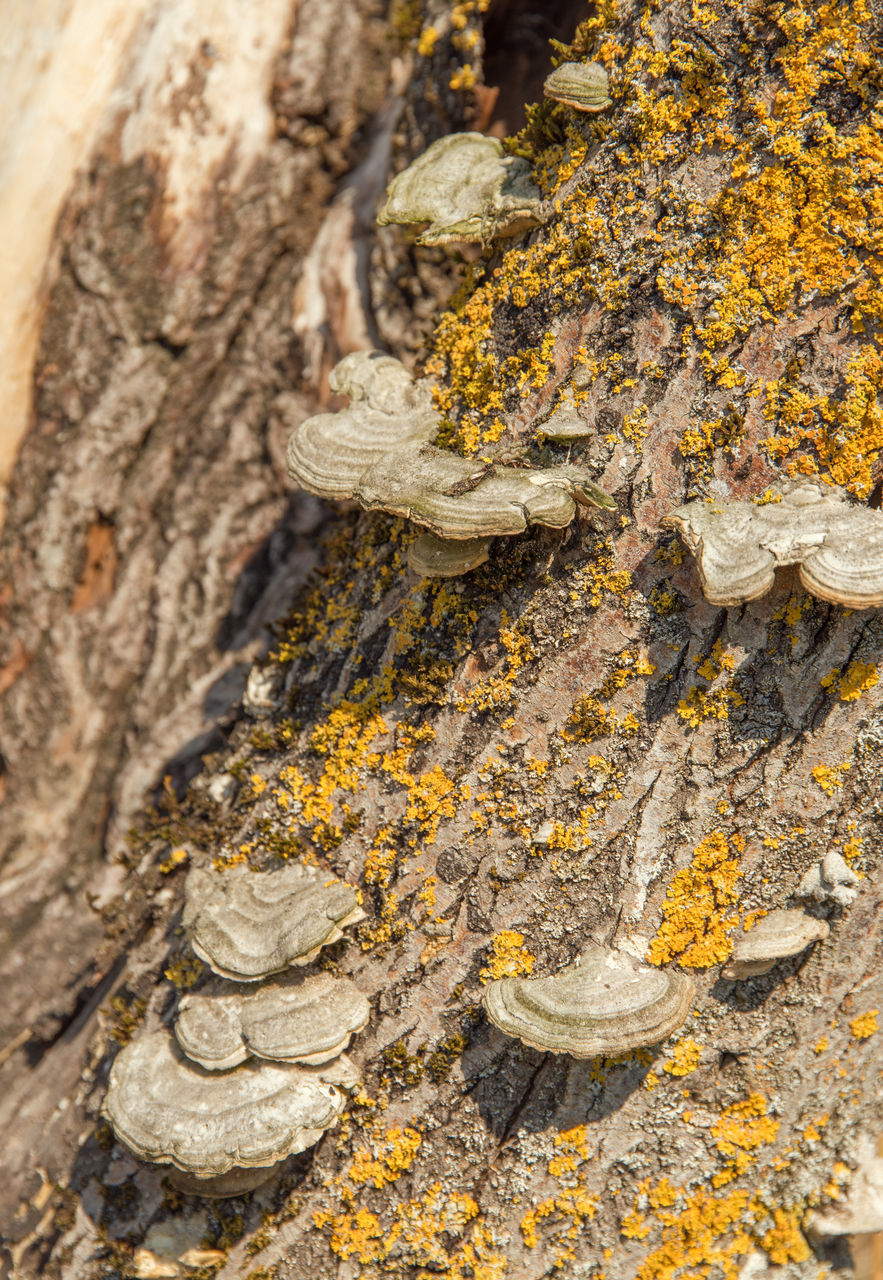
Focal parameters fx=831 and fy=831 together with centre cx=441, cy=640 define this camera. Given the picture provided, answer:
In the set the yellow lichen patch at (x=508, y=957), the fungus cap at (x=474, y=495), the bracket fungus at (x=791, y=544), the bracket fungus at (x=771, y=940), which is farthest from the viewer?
the yellow lichen patch at (x=508, y=957)

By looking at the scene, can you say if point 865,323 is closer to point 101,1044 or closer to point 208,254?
point 208,254

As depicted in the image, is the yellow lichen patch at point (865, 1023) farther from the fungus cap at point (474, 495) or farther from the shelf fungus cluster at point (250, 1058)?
the fungus cap at point (474, 495)

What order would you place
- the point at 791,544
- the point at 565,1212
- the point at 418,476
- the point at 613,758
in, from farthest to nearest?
the point at 565,1212
the point at 613,758
the point at 418,476
the point at 791,544

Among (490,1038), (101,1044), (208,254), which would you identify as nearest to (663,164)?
(208,254)

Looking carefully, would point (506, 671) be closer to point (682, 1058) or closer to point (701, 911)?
point (701, 911)

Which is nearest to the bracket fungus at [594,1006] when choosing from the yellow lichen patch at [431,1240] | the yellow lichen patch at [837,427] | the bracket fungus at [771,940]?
the bracket fungus at [771,940]

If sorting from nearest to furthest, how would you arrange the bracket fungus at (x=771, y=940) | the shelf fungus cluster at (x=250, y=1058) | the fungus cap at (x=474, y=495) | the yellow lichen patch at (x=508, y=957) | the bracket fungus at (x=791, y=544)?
the bracket fungus at (x=791, y=544), the fungus cap at (x=474, y=495), the bracket fungus at (x=771, y=940), the shelf fungus cluster at (x=250, y=1058), the yellow lichen patch at (x=508, y=957)

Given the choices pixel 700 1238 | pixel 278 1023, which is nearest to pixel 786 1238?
pixel 700 1238
